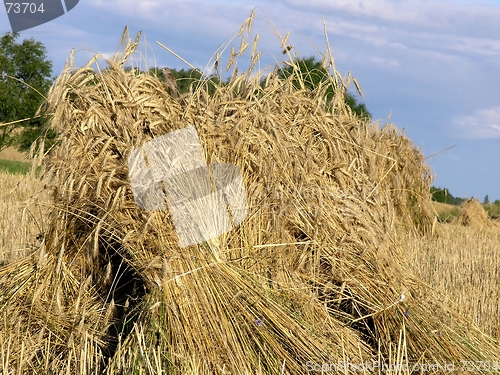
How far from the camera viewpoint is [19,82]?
27.1 meters

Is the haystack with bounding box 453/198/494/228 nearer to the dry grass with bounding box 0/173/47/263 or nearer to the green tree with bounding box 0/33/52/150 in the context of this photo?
the dry grass with bounding box 0/173/47/263

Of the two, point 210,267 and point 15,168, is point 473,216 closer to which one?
point 210,267

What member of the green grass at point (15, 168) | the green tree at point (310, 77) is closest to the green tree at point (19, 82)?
the green grass at point (15, 168)

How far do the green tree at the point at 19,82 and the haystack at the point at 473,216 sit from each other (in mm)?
19038

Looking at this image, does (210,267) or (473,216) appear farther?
(473,216)

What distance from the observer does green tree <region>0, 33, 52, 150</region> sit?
25984 millimetres

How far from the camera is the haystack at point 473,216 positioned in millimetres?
10083

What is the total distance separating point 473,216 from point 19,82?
2267 cm

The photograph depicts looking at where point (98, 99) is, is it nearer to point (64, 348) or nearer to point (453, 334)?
point (64, 348)

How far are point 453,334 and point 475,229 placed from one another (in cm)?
656

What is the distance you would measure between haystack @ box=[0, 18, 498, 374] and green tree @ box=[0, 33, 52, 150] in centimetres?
2252

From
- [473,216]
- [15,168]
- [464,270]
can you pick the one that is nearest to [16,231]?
[464,270]

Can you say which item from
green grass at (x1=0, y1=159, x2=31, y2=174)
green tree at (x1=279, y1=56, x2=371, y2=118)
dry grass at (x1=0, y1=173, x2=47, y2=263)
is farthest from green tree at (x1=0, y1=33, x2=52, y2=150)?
green tree at (x1=279, y1=56, x2=371, y2=118)

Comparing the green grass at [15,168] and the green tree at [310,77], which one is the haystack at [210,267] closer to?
the green tree at [310,77]
